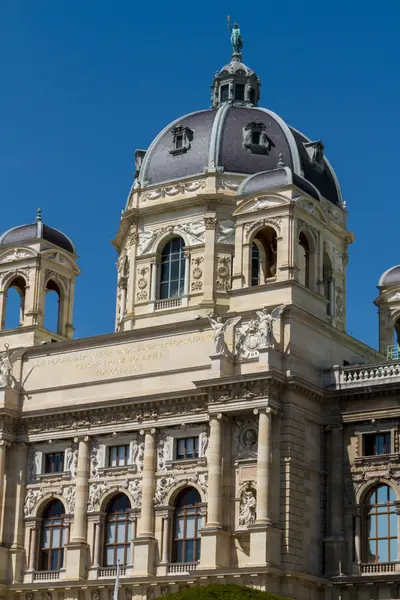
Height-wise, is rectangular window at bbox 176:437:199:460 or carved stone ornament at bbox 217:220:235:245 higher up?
carved stone ornament at bbox 217:220:235:245

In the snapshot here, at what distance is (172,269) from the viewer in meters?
59.6

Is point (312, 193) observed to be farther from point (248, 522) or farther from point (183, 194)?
point (248, 522)

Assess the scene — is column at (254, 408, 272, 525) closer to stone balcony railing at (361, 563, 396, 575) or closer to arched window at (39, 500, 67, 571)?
stone balcony railing at (361, 563, 396, 575)

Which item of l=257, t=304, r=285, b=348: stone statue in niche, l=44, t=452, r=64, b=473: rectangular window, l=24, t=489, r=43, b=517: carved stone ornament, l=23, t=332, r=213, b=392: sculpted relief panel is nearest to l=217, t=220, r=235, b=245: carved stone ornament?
l=23, t=332, r=213, b=392: sculpted relief panel

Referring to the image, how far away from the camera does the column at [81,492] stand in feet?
169

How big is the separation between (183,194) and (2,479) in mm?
15312

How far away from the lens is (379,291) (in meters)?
59.9

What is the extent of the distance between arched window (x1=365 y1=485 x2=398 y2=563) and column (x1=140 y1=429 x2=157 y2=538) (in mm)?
8052

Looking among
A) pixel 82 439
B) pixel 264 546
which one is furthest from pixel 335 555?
pixel 82 439

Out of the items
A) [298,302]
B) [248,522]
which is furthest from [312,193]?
[248,522]

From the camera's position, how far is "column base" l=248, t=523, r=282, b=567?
46.0m

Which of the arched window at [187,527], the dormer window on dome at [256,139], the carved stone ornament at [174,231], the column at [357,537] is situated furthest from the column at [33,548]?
the dormer window on dome at [256,139]

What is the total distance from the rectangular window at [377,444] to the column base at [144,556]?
867cm

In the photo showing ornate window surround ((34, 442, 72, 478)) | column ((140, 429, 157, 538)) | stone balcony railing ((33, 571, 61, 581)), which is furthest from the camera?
ornate window surround ((34, 442, 72, 478))
